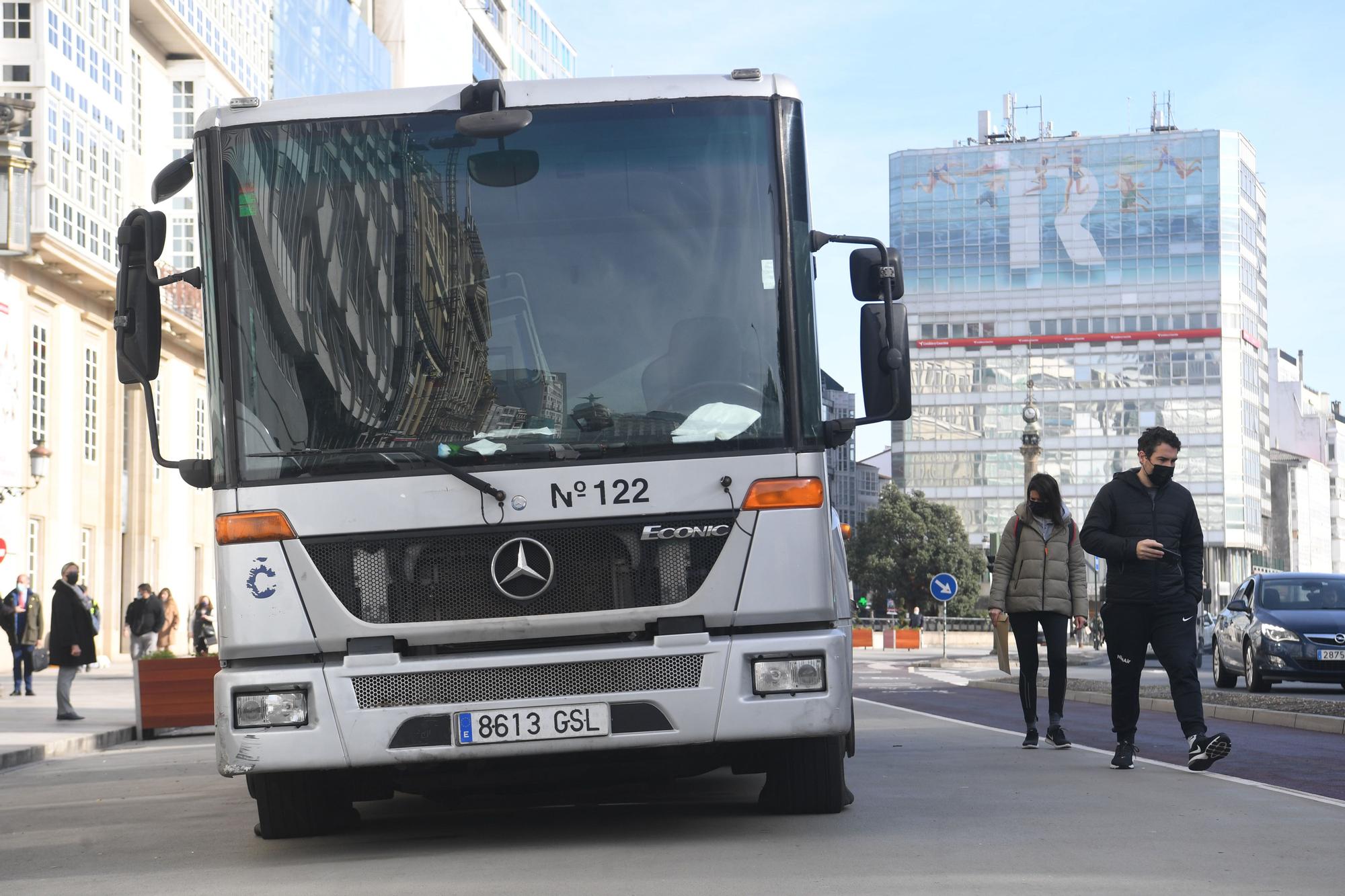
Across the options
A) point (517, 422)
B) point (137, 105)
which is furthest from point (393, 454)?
point (137, 105)

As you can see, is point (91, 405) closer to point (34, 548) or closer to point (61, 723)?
point (34, 548)

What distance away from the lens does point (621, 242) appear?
794cm

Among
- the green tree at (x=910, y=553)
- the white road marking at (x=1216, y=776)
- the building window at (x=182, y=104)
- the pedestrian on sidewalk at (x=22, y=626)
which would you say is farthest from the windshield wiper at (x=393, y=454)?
the green tree at (x=910, y=553)

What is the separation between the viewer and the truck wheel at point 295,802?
332 inches

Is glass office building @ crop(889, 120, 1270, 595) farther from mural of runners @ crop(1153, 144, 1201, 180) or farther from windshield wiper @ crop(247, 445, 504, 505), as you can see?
windshield wiper @ crop(247, 445, 504, 505)

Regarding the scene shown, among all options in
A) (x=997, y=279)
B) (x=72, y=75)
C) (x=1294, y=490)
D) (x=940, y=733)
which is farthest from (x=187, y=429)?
(x=1294, y=490)

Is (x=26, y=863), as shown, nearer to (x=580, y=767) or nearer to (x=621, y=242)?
(x=580, y=767)

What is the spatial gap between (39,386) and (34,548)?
11.8 feet

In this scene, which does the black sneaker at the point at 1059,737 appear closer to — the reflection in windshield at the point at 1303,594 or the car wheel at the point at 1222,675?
the reflection in windshield at the point at 1303,594

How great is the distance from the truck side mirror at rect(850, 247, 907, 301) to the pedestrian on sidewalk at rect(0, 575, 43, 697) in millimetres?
23025

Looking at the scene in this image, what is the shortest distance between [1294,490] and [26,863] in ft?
564

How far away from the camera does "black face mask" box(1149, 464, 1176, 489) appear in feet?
36.2

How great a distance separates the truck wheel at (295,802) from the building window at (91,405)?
38.6 meters

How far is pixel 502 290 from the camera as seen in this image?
7.85 metres
